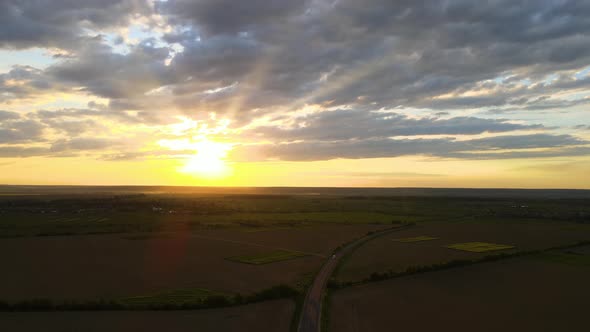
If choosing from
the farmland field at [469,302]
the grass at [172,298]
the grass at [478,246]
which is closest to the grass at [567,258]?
the farmland field at [469,302]

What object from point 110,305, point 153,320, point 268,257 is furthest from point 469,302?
point 110,305

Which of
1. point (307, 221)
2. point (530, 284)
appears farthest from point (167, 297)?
point (307, 221)

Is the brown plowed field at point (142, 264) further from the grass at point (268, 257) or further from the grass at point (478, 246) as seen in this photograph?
the grass at point (478, 246)

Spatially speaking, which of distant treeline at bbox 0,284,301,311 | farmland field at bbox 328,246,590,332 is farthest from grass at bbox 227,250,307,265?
distant treeline at bbox 0,284,301,311

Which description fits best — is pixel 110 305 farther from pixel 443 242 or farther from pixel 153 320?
pixel 443 242

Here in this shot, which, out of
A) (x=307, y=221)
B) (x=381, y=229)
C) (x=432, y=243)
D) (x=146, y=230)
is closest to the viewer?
(x=432, y=243)

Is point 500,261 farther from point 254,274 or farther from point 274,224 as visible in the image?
point 274,224
